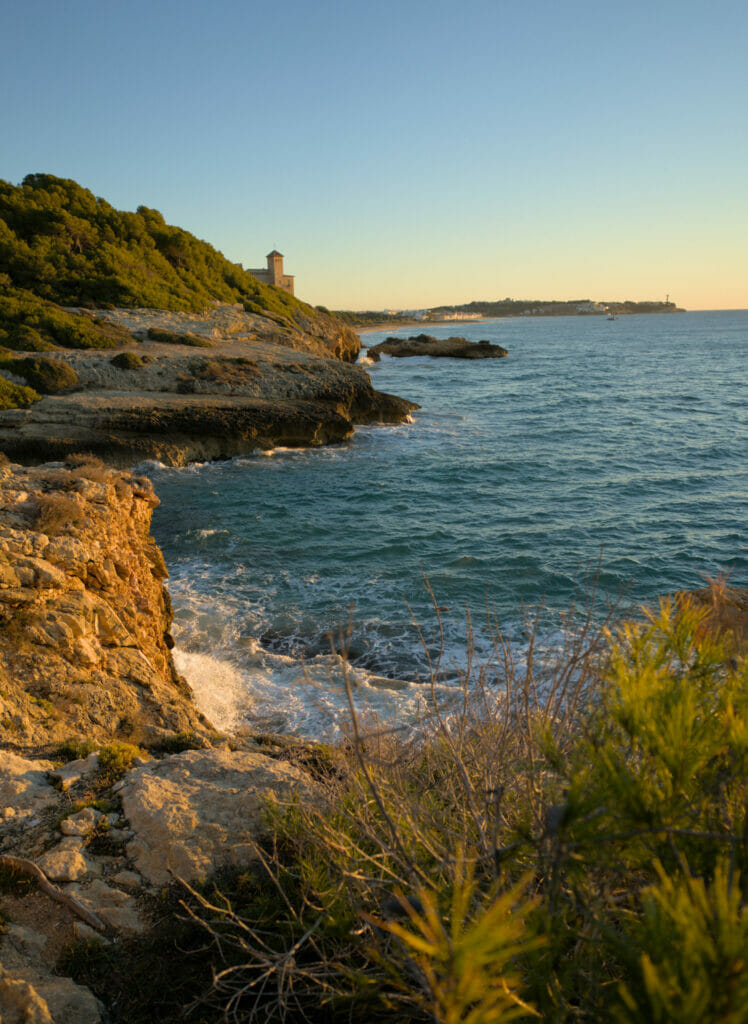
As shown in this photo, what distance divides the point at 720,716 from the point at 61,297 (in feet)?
118

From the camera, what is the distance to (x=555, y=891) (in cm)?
155

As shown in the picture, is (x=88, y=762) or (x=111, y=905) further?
(x=88, y=762)

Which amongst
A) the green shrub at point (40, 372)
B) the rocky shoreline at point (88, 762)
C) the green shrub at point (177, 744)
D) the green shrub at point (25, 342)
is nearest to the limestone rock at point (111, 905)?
the rocky shoreline at point (88, 762)

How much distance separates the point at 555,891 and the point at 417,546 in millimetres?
13467

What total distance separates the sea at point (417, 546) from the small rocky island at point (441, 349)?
135 ft

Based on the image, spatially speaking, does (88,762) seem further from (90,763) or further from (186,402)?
(186,402)

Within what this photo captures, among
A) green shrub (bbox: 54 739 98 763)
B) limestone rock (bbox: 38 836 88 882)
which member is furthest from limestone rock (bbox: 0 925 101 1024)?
green shrub (bbox: 54 739 98 763)

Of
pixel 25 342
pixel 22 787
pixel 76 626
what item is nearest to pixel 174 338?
pixel 25 342

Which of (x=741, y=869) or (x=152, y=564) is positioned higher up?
(x=741, y=869)

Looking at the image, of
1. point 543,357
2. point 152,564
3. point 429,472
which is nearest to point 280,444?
point 429,472

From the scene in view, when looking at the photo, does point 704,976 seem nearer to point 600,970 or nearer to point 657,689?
point 657,689

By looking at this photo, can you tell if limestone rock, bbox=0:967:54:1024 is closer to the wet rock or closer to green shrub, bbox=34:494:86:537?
the wet rock

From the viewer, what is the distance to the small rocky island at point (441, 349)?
232 feet

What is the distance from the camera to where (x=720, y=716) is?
1.79 metres
